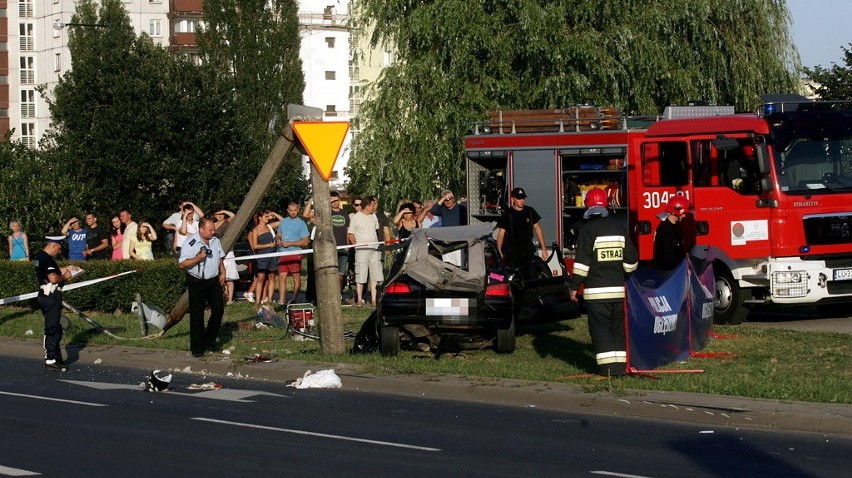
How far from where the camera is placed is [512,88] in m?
30.9

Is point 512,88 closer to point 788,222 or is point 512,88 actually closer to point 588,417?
point 788,222

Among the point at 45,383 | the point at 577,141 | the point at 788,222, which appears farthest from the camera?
the point at 577,141

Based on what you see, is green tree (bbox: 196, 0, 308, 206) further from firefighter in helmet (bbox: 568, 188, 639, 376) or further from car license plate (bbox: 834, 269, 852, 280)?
firefighter in helmet (bbox: 568, 188, 639, 376)

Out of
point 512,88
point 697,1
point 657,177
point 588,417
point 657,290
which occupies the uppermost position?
point 697,1

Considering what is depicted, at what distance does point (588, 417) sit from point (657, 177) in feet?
26.8

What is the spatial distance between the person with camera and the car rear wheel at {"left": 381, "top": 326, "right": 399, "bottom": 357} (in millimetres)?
2358

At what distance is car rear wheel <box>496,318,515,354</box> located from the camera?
50.0ft

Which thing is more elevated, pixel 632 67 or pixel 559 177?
pixel 632 67

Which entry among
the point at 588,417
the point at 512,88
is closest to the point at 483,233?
the point at 588,417

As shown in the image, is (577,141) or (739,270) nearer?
(739,270)

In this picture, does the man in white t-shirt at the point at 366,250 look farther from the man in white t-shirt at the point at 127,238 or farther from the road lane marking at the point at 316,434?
the road lane marking at the point at 316,434

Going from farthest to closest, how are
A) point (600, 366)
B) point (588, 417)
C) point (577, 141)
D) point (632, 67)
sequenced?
point (632, 67) → point (577, 141) → point (600, 366) → point (588, 417)

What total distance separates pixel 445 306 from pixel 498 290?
609 millimetres

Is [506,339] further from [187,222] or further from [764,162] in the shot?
[187,222]
